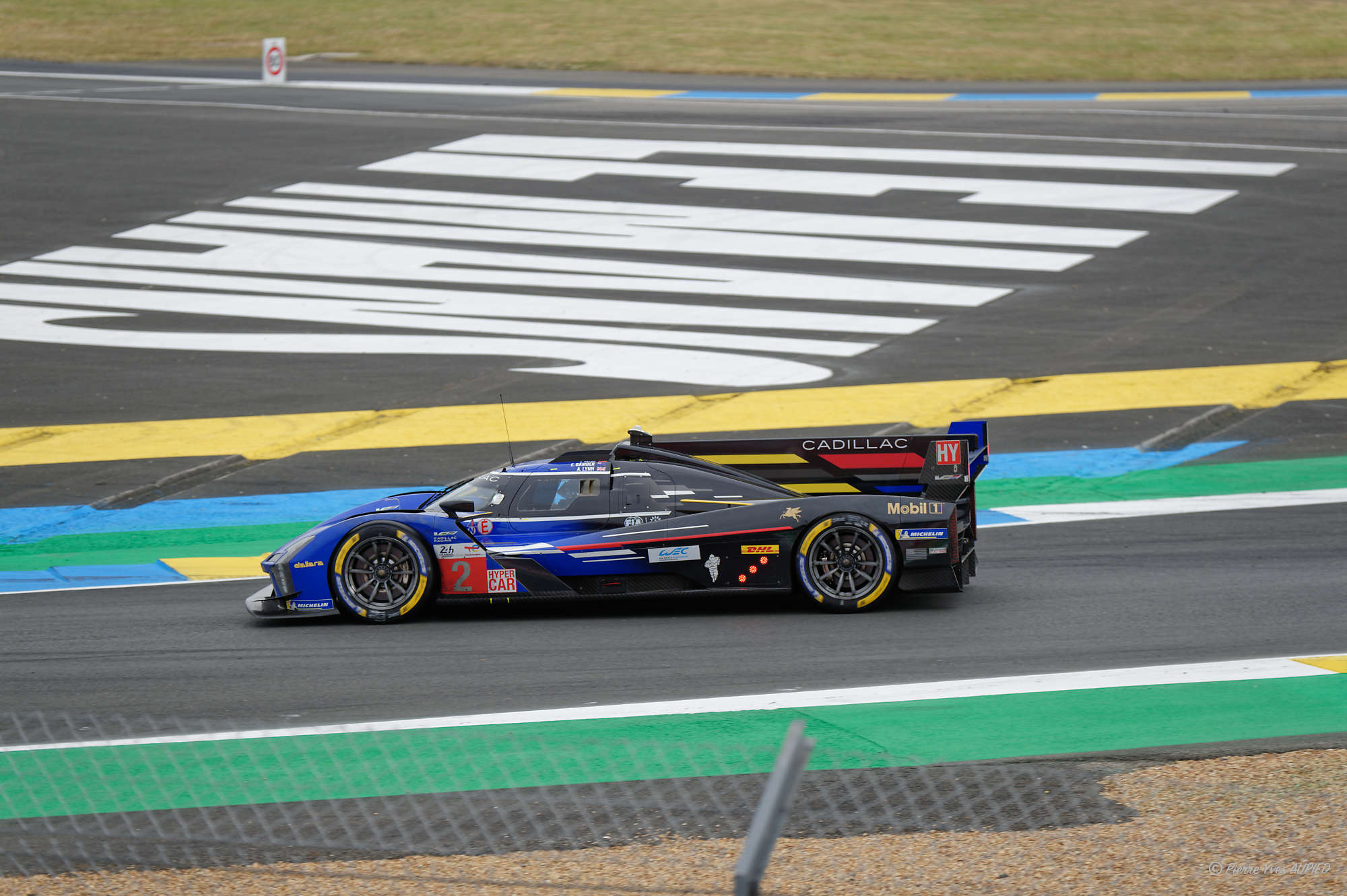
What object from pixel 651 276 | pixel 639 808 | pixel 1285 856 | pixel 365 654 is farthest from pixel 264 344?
pixel 1285 856

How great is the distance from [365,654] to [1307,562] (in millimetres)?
6906

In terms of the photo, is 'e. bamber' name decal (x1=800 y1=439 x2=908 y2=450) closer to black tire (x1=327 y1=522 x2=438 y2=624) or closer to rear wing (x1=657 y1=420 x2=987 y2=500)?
rear wing (x1=657 y1=420 x2=987 y2=500)

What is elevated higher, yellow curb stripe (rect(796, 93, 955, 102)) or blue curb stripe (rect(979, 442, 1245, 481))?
yellow curb stripe (rect(796, 93, 955, 102))

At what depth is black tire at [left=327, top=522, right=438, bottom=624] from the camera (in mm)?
10555

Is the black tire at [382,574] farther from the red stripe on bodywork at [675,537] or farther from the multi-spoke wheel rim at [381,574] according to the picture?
the red stripe on bodywork at [675,537]

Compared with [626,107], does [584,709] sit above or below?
below

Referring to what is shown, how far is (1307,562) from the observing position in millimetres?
11453

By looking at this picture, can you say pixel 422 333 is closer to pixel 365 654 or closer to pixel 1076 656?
pixel 365 654

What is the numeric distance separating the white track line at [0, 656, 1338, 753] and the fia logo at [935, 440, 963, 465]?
7.51 ft

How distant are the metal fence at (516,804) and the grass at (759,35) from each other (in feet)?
108

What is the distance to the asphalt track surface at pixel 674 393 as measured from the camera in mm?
9312

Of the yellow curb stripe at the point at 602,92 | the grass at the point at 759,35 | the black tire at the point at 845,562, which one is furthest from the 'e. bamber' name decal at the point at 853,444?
the grass at the point at 759,35

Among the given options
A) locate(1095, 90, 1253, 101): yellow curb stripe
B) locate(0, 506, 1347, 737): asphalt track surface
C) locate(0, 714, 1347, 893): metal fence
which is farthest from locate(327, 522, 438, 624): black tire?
locate(1095, 90, 1253, 101): yellow curb stripe

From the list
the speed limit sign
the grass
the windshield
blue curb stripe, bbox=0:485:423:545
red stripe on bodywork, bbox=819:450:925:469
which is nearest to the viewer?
the windshield
